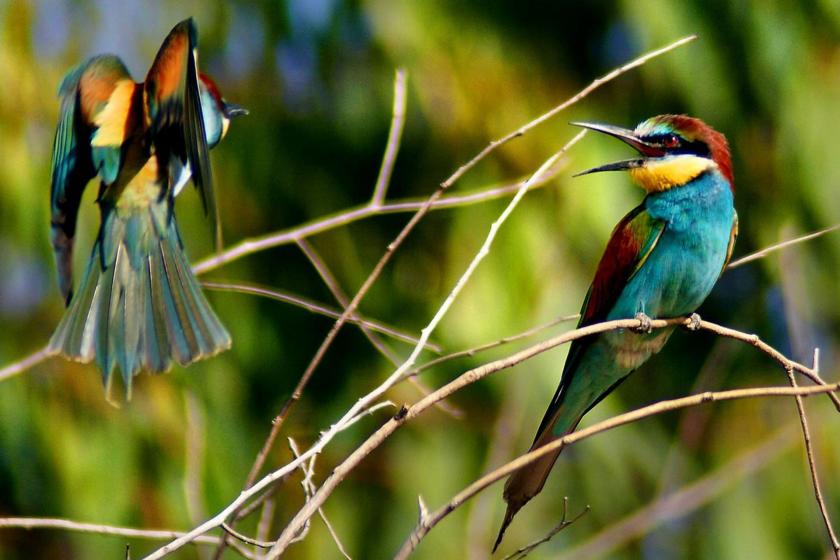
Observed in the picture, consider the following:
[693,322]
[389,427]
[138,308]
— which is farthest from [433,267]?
[389,427]

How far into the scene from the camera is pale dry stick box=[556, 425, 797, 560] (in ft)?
9.46

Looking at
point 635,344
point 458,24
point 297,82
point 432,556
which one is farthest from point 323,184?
point 635,344

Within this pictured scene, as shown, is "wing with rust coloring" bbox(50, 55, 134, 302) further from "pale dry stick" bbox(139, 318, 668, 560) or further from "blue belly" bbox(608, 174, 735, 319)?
"blue belly" bbox(608, 174, 735, 319)

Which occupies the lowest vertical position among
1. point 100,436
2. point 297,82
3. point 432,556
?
point 432,556

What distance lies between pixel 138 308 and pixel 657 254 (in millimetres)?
1004

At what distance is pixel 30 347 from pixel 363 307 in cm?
88

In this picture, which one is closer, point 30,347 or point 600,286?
point 600,286

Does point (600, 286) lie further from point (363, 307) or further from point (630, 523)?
point (363, 307)

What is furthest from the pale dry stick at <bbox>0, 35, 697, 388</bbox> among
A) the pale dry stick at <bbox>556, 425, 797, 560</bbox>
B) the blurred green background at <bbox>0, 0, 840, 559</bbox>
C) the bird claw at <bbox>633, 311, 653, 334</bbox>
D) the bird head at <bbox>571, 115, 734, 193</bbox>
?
the pale dry stick at <bbox>556, 425, 797, 560</bbox>

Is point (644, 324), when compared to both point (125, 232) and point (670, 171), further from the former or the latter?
point (125, 232)

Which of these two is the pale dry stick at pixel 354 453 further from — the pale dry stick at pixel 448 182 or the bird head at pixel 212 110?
the bird head at pixel 212 110

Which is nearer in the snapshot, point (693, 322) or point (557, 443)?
point (557, 443)

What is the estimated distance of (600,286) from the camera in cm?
244

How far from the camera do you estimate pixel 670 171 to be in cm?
236
